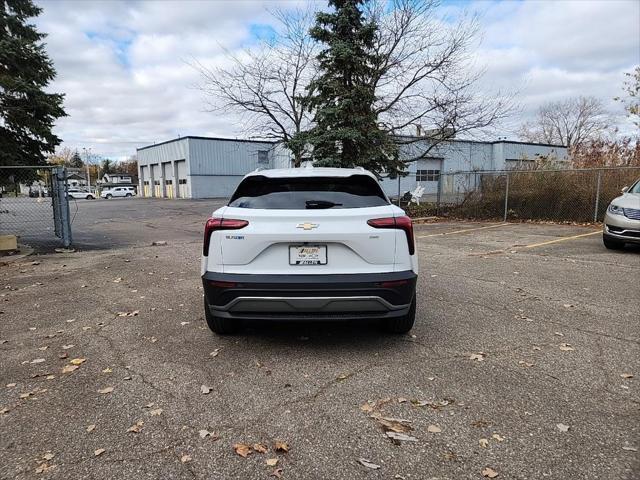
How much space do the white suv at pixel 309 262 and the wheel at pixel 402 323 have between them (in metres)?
0.37

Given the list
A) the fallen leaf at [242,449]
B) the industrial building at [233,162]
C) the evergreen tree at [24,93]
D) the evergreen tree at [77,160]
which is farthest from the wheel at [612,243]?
the evergreen tree at [77,160]

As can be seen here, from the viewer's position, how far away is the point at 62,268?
27.5 feet

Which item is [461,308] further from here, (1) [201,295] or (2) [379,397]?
(1) [201,295]

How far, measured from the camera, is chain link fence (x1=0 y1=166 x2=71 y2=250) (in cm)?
1048

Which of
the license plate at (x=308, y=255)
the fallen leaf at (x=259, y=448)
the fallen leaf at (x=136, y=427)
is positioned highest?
the license plate at (x=308, y=255)

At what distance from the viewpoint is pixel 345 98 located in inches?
643

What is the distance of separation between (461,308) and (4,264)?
8634mm

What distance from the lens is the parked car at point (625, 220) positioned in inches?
342

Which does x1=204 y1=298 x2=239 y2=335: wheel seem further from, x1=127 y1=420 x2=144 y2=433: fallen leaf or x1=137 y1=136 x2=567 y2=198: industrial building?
x1=137 y1=136 x2=567 y2=198: industrial building

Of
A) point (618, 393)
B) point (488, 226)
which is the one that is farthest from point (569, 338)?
point (488, 226)

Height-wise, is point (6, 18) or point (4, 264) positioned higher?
point (6, 18)

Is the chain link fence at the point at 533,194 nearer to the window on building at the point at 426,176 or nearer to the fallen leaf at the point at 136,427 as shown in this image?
the fallen leaf at the point at 136,427

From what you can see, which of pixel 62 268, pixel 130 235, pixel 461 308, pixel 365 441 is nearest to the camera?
pixel 365 441

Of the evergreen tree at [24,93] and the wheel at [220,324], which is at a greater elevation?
the evergreen tree at [24,93]
